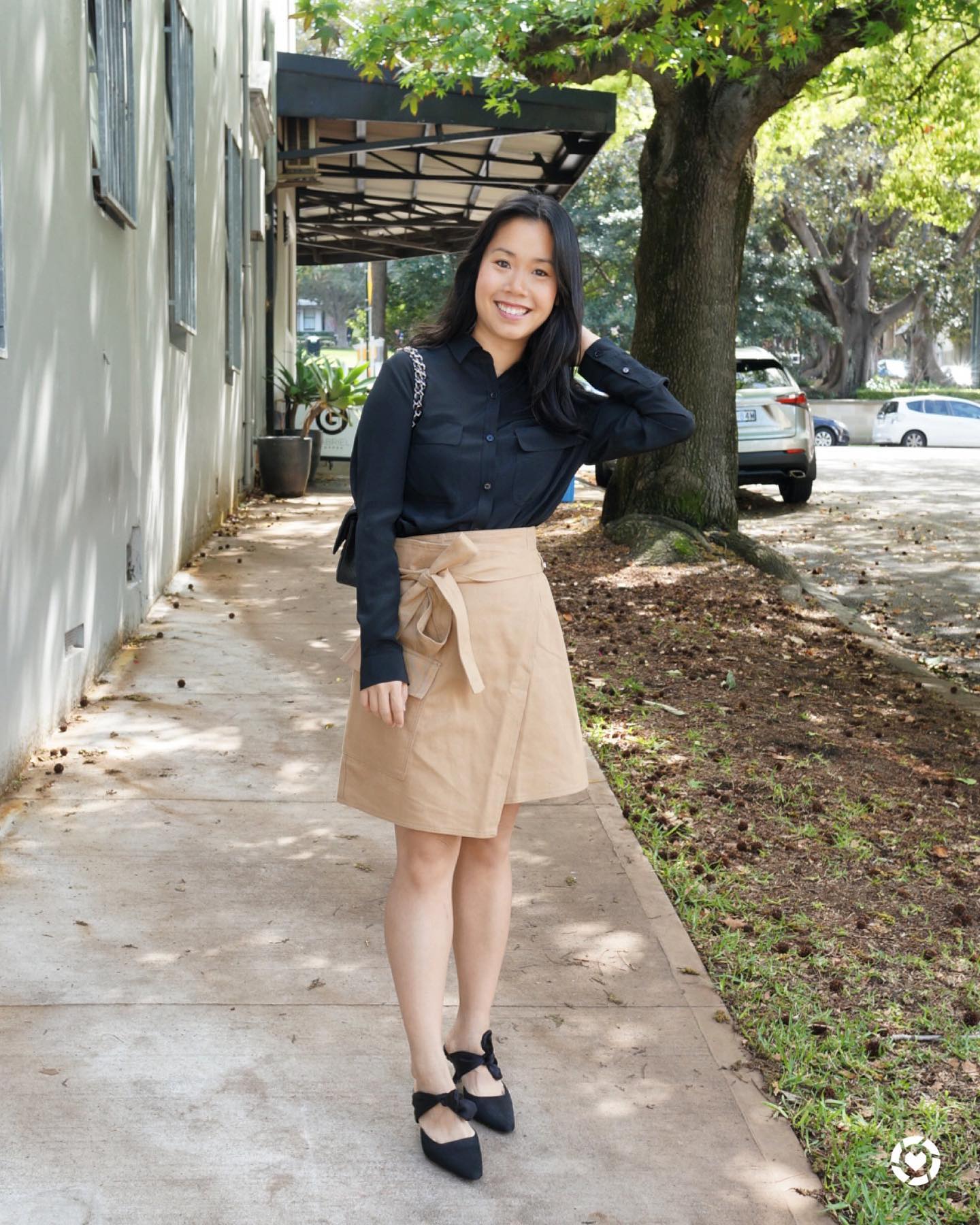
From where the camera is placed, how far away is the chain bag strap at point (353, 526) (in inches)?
112

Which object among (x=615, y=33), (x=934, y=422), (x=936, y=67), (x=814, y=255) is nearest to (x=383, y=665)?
(x=615, y=33)

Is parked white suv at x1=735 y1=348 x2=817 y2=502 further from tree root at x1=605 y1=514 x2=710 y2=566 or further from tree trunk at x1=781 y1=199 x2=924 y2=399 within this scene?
tree trunk at x1=781 y1=199 x2=924 y2=399

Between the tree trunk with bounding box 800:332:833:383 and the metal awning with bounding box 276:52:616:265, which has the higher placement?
the metal awning with bounding box 276:52:616:265

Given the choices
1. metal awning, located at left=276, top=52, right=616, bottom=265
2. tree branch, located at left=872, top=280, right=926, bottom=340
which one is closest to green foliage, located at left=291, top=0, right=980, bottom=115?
metal awning, located at left=276, top=52, right=616, bottom=265

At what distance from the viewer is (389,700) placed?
2785 mm

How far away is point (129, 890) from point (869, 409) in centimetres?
3980

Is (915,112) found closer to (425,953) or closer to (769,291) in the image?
(425,953)

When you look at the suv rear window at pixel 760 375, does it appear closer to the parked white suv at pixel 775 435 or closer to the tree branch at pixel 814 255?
the parked white suv at pixel 775 435

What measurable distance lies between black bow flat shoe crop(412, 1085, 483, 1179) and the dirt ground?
75 cm

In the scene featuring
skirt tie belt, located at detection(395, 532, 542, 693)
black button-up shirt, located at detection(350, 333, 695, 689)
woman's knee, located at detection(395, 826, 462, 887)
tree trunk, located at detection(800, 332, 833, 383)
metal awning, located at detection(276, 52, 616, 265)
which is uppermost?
metal awning, located at detection(276, 52, 616, 265)

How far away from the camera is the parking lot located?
392 inches

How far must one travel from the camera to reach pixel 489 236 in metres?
2.94

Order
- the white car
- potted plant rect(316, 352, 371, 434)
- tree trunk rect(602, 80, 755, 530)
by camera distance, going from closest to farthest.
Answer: tree trunk rect(602, 80, 755, 530) → potted plant rect(316, 352, 371, 434) → the white car

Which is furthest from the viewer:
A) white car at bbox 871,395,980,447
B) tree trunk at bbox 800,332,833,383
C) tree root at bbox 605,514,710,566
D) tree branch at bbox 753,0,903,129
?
tree trunk at bbox 800,332,833,383
